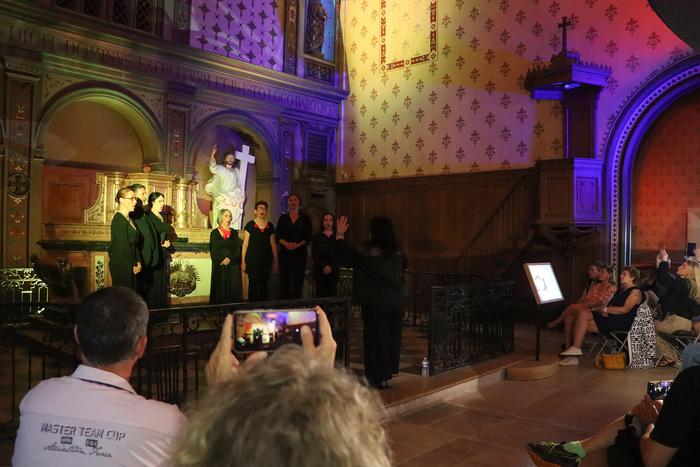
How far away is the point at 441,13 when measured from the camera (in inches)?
408

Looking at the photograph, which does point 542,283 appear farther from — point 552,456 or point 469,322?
point 552,456

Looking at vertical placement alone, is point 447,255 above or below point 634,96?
below

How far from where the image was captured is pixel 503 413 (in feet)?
15.0

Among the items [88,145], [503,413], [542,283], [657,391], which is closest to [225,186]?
[88,145]

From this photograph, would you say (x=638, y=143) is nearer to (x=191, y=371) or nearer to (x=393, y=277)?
(x=393, y=277)

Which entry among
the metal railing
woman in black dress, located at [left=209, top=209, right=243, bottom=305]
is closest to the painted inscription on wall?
woman in black dress, located at [left=209, top=209, right=243, bottom=305]

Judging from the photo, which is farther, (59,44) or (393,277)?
(59,44)

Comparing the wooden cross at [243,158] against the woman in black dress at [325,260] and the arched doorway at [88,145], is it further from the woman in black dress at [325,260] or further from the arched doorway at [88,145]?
the woman in black dress at [325,260]

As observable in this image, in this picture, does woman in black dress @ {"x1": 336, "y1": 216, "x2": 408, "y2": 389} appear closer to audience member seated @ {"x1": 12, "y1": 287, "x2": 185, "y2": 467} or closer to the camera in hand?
the camera in hand

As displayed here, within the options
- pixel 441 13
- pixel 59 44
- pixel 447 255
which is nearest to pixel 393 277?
pixel 447 255

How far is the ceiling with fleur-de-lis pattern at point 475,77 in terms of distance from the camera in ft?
28.0

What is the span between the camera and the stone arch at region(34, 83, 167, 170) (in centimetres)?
816

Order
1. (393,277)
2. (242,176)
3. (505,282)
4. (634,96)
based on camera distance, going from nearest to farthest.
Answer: (393,277)
(505,282)
(634,96)
(242,176)

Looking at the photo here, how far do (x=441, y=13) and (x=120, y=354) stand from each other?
9.89 meters
